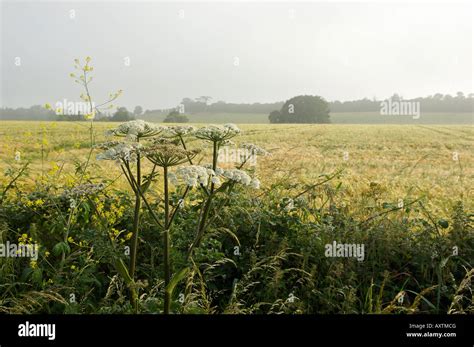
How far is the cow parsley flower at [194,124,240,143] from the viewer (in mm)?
2832

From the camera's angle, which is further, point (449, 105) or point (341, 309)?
point (449, 105)

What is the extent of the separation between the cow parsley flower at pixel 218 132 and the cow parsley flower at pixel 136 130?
0.26m

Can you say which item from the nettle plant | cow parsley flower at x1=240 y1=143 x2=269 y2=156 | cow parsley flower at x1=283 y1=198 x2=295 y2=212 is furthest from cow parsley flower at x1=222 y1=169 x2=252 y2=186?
cow parsley flower at x1=283 y1=198 x2=295 y2=212

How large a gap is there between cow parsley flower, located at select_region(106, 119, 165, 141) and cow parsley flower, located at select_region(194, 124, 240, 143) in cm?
26

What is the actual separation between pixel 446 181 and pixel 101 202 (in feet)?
13.7

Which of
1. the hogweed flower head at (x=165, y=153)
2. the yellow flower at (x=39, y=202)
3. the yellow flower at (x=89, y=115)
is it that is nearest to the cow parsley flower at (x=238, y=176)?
the hogweed flower head at (x=165, y=153)

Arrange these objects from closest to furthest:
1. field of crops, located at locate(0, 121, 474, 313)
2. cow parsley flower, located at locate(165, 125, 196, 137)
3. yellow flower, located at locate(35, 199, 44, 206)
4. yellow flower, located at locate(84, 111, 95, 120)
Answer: cow parsley flower, located at locate(165, 125, 196, 137)
field of crops, located at locate(0, 121, 474, 313)
yellow flower, located at locate(35, 199, 44, 206)
yellow flower, located at locate(84, 111, 95, 120)

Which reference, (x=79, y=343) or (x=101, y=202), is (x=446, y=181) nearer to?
(x=101, y=202)

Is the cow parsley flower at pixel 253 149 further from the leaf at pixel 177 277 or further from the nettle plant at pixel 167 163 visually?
the leaf at pixel 177 277

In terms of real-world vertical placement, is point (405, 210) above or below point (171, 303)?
above

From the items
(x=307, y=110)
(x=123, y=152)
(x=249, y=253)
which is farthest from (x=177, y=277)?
(x=307, y=110)

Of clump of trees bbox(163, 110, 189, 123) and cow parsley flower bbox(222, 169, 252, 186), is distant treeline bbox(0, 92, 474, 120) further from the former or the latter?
cow parsley flower bbox(222, 169, 252, 186)

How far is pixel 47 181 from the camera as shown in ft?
15.1

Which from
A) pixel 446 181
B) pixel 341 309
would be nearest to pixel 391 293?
pixel 341 309
